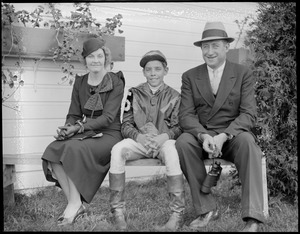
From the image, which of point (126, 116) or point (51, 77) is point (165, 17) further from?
point (126, 116)

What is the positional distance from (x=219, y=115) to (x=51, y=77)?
197cm

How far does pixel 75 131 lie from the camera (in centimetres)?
359

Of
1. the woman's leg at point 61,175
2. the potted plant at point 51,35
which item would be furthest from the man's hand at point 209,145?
the potted plant at point 51,35

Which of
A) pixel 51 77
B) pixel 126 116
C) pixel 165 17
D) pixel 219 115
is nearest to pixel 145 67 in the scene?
pixel 126 116

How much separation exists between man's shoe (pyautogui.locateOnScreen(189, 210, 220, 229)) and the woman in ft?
2.58

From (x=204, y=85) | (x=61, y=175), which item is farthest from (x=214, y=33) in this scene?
(x=61, y=175)

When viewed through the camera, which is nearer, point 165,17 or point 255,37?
point 255,37

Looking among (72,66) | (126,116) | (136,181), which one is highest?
(72,66)

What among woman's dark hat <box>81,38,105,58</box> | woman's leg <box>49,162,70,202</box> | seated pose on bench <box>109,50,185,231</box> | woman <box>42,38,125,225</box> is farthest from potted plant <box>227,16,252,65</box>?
woman's leg <box>49,162,70,202</box>

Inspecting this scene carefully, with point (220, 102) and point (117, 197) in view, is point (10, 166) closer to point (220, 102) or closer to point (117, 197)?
point (117, 197)

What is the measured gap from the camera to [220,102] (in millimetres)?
3584

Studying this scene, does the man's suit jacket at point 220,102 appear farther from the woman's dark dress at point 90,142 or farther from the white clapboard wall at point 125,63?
the white clapboard wall at point 125,63

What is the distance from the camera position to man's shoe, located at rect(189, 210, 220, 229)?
134 inches

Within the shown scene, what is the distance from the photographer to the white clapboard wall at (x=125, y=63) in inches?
183
